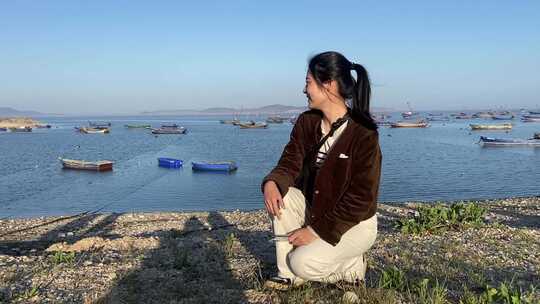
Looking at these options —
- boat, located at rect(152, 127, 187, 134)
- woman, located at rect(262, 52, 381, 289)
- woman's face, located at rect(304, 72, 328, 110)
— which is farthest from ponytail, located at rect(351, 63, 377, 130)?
boat, located at rect(152, 127, 187, 134)

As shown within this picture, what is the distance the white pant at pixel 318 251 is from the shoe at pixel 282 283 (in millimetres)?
33

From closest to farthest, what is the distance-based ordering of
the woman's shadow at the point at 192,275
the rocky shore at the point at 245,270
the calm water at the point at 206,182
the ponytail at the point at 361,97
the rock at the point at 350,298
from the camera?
1. the rock at the point at 350,298
2. the ponytail at the point at 361,97
3. the rocky shore at the point at 245,270
4. the woman's shadow at the point at 192,275
5. the calm water at the point at 206,182

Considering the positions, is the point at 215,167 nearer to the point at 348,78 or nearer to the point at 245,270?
the point at 245,270

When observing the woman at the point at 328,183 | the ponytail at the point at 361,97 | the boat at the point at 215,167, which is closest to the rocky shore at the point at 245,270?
the woman at the point at 328,183

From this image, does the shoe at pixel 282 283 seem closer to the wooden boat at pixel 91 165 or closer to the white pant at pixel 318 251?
the white pant at pixel 318 251

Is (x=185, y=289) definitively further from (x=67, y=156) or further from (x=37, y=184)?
(x=67, y=156)

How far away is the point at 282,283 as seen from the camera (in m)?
3.90

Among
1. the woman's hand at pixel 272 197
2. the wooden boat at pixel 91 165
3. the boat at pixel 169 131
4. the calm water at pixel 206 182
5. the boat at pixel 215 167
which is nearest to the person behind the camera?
the woman's hand at pixel 272 197

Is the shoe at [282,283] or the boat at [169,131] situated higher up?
the shoe at [282,283]

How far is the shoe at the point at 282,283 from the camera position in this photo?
389 centimetres

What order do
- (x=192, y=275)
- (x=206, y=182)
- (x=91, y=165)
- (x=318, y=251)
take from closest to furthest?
(x=318, y=251), (x=192, y=275), (x=206, y=182), (x=91, y=165)

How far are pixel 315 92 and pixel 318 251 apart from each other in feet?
3.93

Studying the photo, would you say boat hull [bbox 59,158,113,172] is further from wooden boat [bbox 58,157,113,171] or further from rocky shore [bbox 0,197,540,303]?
rocky shore [bbox 0,197,540,303]

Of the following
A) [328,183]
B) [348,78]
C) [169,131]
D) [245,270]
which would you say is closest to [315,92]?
[348,78]
